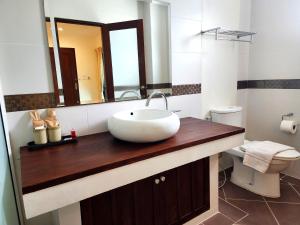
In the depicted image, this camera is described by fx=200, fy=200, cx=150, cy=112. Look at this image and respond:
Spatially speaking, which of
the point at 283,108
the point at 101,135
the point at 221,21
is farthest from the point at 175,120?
the point at 283,108

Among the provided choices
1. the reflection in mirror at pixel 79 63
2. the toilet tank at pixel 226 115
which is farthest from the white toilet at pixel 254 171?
the reflection in mirror at pixel 79 63

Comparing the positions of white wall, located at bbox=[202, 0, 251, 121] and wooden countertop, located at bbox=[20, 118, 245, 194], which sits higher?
white wall, located at bbox=[202, 0, 251, 121]

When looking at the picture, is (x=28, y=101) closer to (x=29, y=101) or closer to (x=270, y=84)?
(x=29, y=101)

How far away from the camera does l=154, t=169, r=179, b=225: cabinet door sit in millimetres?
1361

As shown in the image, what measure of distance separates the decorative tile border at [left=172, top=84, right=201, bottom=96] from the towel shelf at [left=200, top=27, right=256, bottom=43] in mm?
512

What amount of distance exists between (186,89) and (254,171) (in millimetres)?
1063

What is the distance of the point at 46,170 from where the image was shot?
2.92 feet

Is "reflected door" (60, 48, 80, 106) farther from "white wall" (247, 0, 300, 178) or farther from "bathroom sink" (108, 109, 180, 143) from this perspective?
"white wall" (247, 0, 300, 178)

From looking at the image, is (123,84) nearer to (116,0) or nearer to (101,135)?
(101,135)

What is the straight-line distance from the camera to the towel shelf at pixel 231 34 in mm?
1922

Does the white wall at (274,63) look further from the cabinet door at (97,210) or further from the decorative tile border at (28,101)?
the decorative tile border at (28,101)

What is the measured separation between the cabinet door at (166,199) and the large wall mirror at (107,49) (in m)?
0.67

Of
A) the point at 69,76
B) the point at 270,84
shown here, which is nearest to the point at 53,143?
the point at 69,76

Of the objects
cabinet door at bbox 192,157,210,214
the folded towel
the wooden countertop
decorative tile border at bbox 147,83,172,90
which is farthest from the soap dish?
the folded towel
